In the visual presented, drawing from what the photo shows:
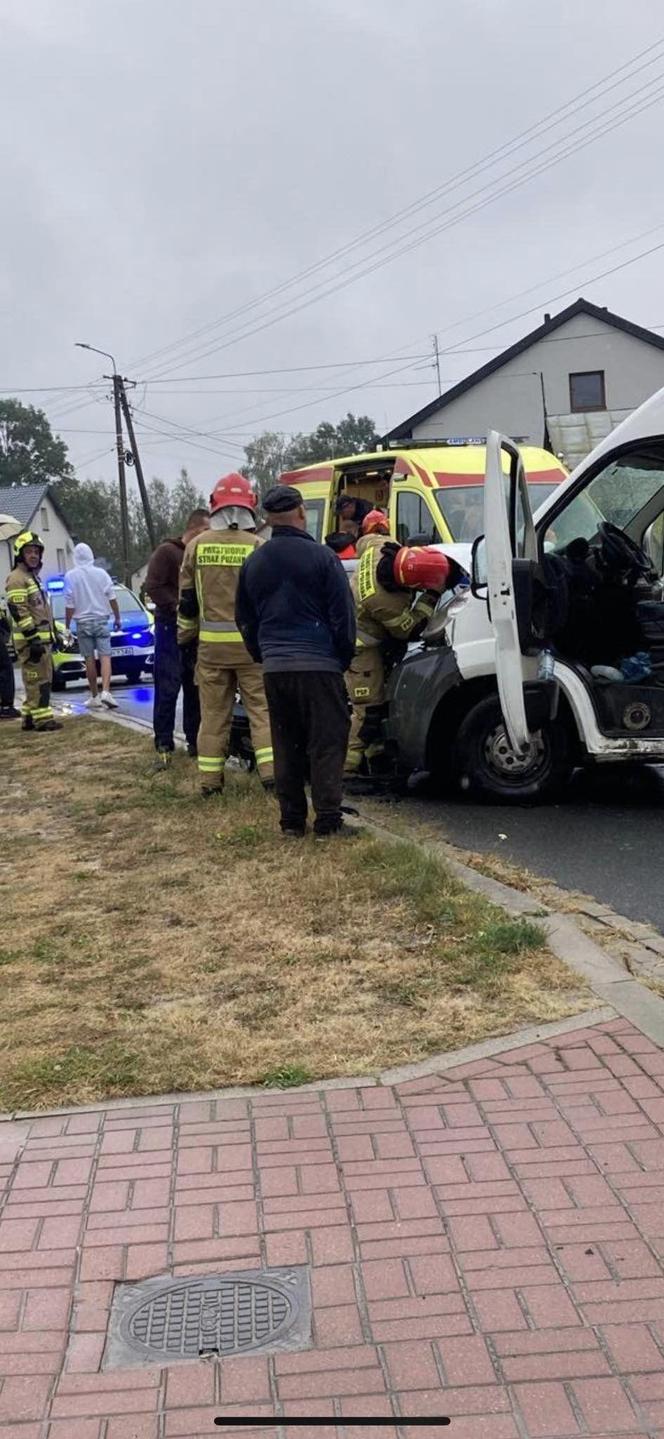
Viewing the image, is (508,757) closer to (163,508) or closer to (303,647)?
(303,647)

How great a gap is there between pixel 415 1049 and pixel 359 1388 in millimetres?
1444

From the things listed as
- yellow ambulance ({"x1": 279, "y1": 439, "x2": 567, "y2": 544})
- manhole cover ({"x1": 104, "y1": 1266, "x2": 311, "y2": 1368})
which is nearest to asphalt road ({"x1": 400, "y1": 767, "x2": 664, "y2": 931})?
manhole cover ({"x1": 104, "y1": 1266, "x2": 311, "y2": 1368})

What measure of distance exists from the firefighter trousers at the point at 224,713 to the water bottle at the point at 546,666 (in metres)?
1.64

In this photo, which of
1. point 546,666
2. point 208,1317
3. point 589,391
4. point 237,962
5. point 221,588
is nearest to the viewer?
point 208,1317

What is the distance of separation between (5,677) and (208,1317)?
12.2m

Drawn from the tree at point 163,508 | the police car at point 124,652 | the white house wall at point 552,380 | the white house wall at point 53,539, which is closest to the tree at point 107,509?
the tree at point 163,508

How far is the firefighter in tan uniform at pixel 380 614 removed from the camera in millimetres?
7402

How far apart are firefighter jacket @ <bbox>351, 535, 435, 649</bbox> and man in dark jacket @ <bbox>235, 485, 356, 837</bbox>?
128 cm

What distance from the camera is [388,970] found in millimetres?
4379

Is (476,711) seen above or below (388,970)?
above

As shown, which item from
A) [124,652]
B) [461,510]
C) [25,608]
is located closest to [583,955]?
[461,510]

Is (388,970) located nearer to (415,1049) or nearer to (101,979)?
(415,1049)

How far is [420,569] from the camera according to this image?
735 centimetres

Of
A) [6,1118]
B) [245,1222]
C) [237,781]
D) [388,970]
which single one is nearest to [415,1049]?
[388,970]
